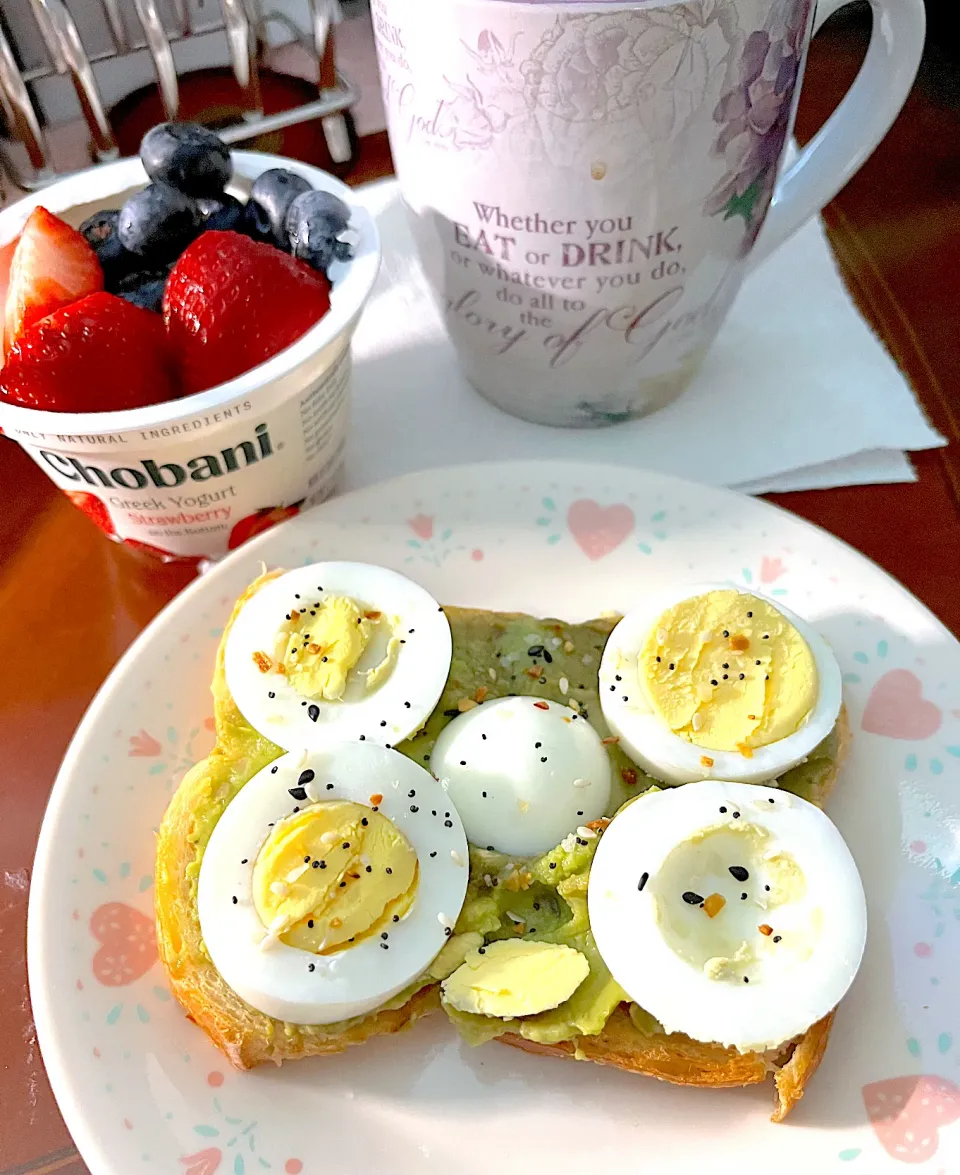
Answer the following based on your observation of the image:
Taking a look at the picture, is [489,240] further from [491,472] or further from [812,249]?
[812,249]

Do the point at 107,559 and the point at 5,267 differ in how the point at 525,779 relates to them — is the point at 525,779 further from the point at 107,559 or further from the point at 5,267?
the point at 5,267

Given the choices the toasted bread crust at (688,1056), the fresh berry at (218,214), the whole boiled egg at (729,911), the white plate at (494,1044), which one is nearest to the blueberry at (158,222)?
the fresh berry at (218,214)

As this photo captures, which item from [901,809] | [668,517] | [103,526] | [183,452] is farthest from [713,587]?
[103,526]

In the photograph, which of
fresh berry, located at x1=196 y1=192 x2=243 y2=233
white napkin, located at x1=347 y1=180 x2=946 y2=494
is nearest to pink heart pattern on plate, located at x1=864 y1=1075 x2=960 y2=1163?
white napkin, located at x1=347 y1=180 x2=946 y2=494

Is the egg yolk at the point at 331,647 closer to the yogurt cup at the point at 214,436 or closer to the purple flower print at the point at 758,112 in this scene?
the yogurt cup at the point at 214,436

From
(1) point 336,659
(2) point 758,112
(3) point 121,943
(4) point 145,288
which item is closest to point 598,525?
(1) point 336,659
